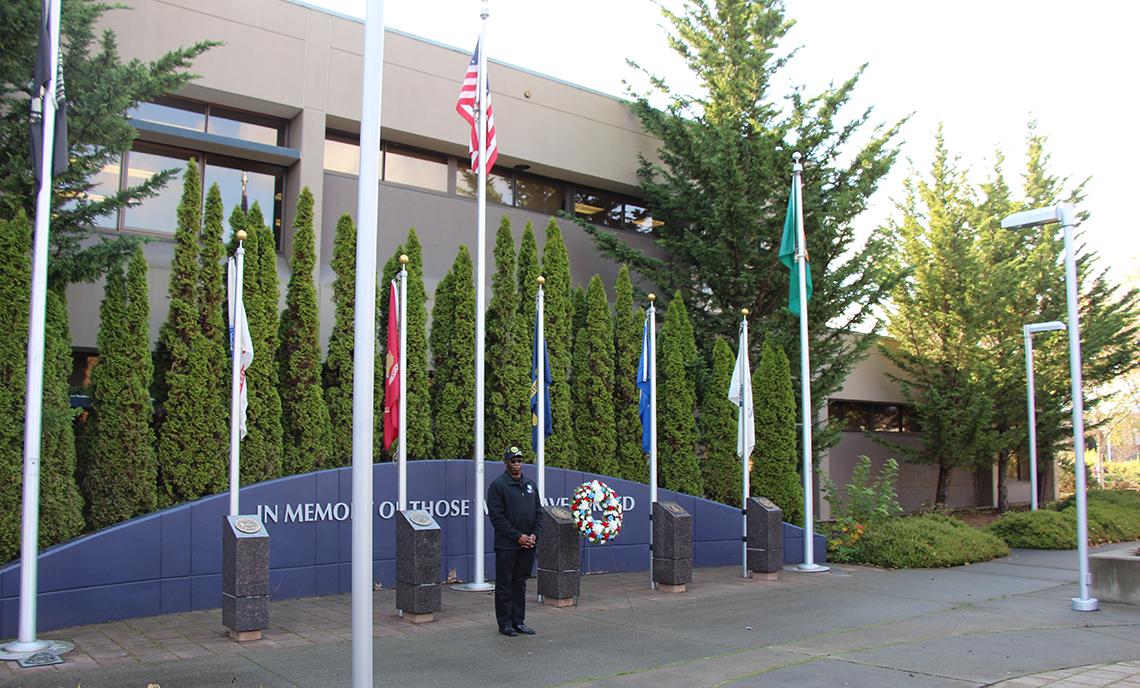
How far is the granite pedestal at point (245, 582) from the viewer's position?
830 centimetres

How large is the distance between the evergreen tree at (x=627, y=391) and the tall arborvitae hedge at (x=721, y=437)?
5.15 feet

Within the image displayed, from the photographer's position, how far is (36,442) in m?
7.94

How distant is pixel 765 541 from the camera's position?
1293 cm

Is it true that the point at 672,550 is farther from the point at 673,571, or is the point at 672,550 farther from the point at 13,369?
the point at 13,369

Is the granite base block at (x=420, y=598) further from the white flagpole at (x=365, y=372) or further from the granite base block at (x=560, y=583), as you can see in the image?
the white flagpole at (x=365, y=372)

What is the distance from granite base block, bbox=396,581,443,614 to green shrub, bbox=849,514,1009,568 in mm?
8819

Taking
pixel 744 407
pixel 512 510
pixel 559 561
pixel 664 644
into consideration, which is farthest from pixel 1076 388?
pixel 512 510

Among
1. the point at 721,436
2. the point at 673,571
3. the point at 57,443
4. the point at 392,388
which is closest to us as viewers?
the point at 57,443

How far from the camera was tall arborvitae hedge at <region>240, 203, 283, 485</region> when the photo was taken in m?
11.1

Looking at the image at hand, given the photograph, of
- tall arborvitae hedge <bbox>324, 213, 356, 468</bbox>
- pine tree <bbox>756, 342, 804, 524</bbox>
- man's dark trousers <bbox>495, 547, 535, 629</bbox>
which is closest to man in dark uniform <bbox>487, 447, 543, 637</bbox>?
man's dark trousers <bbox>495, 547, 535, 629</bbox>

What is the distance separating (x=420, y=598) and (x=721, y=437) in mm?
8151

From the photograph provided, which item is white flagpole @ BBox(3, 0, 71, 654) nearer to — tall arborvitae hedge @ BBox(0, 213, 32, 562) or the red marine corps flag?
tall arborvitae hedge @ BBox(0, 213, 32, 562)

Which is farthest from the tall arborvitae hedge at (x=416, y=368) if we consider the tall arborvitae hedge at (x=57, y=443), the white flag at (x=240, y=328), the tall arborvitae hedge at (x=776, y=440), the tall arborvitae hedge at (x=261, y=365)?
the tall arborvitae hedge at (x=776, y=440)

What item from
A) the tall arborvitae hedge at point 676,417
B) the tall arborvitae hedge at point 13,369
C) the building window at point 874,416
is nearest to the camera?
the tall arborvitae hedge at point 13,369
